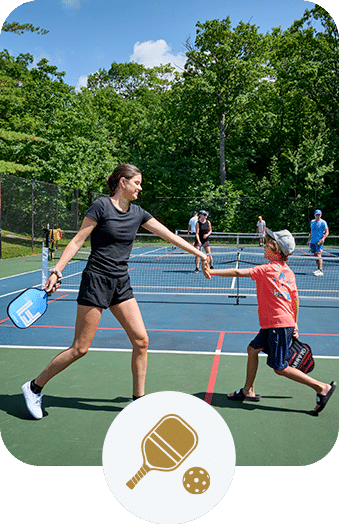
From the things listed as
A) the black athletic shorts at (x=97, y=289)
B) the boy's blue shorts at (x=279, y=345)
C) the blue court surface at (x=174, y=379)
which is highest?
the black athletic shorts at (x=97, y=289)

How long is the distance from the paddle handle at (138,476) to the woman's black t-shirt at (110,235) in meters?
1.36

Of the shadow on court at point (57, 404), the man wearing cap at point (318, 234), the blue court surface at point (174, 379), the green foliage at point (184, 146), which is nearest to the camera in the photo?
the blue court surface at point (174, 379)

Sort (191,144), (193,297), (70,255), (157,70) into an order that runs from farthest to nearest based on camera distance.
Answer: (193,297)
(191,144)
(157,70)
(70,255)

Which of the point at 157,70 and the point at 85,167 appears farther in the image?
the point at 85,167

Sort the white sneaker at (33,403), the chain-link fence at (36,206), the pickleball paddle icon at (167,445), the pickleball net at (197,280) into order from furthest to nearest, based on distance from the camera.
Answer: the chain-link fence at (36,206)
the pickleball net at (197,280)
the white sneaker at (33,403)
the pickleball paddle icon at (167,445)

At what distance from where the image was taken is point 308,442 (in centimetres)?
334

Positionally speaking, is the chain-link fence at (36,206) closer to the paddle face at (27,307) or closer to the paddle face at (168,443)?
the paddle face at (27,307)

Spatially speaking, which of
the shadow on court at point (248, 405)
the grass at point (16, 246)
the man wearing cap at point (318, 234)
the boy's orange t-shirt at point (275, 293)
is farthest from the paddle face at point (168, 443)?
the grass at point (16, 246)

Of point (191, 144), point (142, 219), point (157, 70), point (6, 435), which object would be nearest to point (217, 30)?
point (157, 70)

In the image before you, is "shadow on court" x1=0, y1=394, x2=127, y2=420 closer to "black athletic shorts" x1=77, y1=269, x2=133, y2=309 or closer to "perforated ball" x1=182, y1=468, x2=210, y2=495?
"black athletic shorts" x1=77, y1=269, x2=133, y2=309

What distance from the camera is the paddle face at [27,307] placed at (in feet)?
10.9

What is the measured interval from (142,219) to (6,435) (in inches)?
72.2

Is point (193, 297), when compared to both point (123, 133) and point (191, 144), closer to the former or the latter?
point (191, 144)

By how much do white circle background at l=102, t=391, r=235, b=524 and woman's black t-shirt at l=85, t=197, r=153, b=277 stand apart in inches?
44.1
